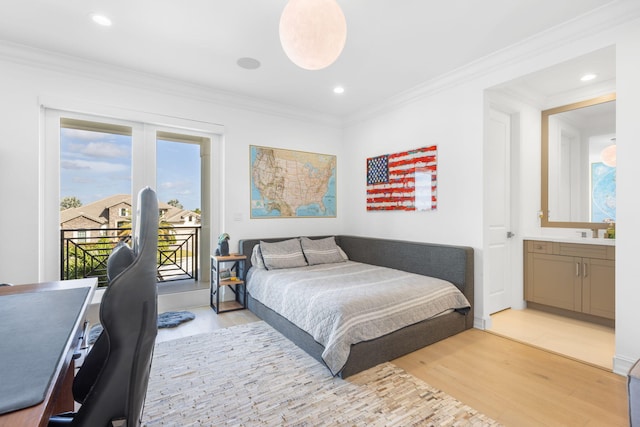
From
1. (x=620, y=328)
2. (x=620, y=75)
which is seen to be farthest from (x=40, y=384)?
(x=620, y=75)

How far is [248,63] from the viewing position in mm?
3107

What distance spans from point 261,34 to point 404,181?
234 centimetres

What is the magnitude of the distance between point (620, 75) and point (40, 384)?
137 inches

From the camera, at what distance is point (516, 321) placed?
3309 mm

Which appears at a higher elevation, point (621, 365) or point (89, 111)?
point (89, 111)

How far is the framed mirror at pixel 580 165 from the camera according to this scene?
3.30 meters

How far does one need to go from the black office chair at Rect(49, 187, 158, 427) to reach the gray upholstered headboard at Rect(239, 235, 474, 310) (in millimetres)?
3008

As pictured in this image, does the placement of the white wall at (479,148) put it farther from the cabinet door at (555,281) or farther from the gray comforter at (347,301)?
the gray comforter at (347,301)

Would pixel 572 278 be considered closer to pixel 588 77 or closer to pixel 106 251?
pixel 588 77

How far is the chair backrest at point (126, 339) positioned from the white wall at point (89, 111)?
3227 mm

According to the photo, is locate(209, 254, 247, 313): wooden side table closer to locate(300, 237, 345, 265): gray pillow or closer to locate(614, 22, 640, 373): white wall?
locate(300, 237, 345, 265): gray pillow

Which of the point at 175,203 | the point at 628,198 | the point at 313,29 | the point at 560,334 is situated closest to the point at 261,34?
the point at 313,29

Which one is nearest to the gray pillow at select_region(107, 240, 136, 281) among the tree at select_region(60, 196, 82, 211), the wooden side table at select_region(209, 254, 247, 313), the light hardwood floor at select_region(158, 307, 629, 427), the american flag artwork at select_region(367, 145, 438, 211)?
the light hardwood floor at select_region(158, 307, 629, 427)

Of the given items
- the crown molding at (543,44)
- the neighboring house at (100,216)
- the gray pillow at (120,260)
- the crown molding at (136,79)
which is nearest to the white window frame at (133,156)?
the neighboring house at (100,216)
